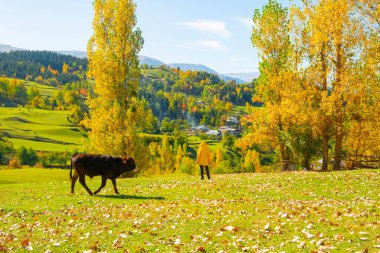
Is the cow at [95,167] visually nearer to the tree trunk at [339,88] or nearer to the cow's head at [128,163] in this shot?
the cow's head at [128,163]

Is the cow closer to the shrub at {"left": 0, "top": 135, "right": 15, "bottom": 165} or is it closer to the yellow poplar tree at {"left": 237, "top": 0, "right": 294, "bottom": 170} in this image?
the yellow poplar tree at {"left": 237, "top": 0, "right": 294, "bottom": 170}

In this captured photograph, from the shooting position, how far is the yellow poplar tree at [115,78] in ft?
157

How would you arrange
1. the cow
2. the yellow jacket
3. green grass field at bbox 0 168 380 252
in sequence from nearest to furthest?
green grass field at bbox 0 168 380 252, the cow, the yellow jacket

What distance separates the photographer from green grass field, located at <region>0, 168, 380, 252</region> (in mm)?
11180

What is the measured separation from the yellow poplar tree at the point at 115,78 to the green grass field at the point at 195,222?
23.3 m

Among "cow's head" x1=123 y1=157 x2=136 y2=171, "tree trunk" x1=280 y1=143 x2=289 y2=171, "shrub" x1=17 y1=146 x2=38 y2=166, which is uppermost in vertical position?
"cow's head" x1=123 y1=157 x2=136 y2=171

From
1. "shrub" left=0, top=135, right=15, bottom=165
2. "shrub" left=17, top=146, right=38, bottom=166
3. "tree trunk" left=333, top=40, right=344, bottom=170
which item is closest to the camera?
"tree trunk" left=333, top=40, right=344, bottom=170

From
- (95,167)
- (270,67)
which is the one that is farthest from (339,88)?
(95,167)

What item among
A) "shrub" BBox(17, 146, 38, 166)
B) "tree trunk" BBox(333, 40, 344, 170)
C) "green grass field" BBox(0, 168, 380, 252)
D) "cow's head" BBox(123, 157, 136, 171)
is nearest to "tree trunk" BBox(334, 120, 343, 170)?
"tree trunk" BBox(333, 40, 344, 170)

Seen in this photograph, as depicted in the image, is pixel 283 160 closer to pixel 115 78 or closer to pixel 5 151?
pixel 115 78

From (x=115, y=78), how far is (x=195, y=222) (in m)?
37.6

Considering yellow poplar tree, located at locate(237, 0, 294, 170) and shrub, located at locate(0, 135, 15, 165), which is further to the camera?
shrub, located at locate(0, 135, 15, 165)

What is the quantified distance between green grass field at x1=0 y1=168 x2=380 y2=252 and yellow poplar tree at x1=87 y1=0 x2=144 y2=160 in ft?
76.3

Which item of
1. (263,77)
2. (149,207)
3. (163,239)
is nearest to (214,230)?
(163,239)
